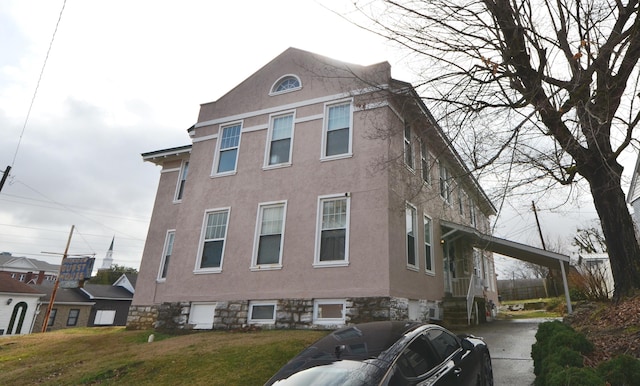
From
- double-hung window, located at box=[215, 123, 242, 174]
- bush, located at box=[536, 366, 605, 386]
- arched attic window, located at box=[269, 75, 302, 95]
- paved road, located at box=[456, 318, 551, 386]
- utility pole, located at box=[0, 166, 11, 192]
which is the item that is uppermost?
arched attic window, located at box=[269, 75, 302, 95]

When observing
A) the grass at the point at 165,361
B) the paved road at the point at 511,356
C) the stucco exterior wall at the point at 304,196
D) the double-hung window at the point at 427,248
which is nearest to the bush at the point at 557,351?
the paved road at the point at 511,356

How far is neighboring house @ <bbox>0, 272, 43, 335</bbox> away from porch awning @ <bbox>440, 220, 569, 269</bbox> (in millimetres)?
35474

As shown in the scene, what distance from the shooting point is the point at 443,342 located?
436 cm

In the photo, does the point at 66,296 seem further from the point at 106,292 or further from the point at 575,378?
the point at 575,378

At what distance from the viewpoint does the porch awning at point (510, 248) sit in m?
12.4

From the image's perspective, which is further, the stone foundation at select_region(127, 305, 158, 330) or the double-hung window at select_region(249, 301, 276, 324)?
the stone foundation at select_region(127, 305, 158, 330)

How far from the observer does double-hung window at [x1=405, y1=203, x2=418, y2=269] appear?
37.3 ft

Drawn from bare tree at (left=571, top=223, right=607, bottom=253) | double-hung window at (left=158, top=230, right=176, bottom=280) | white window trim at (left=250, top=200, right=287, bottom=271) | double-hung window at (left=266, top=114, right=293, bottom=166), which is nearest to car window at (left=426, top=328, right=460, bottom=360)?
white window trim at (left=250, top=200, right=287, bottom=271)

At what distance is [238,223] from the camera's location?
1201 cm

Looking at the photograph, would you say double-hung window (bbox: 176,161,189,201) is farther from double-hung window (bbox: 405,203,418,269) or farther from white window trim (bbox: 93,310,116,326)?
white window trim (bbox: 93,310,116,326)

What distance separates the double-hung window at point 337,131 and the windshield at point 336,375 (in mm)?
8378

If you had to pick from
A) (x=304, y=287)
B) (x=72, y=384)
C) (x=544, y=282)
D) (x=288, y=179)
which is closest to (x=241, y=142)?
(x=288, y=179)

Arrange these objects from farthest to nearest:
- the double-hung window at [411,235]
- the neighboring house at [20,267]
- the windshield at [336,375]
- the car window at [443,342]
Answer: the neighboring house at [20,267] → the double-hung window at [411,235] → the car window at [443,342] → the windshield at [336,375]

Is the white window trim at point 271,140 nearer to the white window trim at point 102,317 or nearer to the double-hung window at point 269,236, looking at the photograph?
the double-hung window at point 269,236
